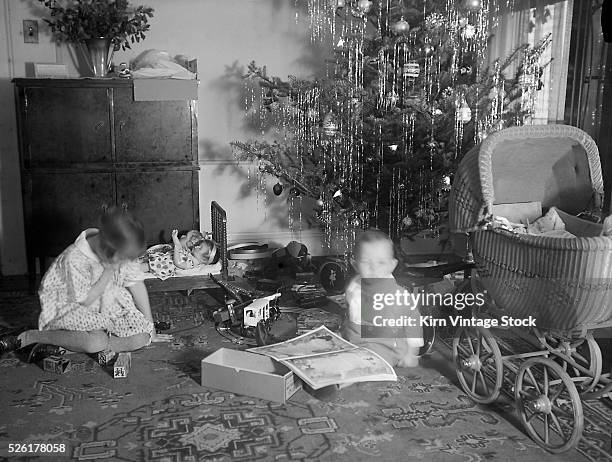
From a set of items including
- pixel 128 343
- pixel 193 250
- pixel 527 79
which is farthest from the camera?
pixel 527 79

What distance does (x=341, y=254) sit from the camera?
6059 mm

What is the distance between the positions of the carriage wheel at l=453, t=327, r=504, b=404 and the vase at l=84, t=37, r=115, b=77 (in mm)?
3367

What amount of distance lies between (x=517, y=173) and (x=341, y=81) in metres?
1.89

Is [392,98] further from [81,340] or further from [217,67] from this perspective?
[81,340]

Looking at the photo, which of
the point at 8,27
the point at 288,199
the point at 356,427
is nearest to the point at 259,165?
the point at 288,199

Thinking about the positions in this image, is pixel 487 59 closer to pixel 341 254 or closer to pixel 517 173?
pixel 341 254

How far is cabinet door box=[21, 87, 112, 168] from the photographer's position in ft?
15.7

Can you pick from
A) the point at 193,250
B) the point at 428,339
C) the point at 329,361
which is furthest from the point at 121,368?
the point at 428,339

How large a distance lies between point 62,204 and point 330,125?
2055mm

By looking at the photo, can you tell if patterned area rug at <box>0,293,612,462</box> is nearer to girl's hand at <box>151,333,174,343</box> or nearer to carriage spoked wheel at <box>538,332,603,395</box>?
carriage spoked wheel at <box>538,332,603,395</box>

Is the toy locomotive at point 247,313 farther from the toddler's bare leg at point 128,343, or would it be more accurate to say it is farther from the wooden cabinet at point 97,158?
the wooden cabinet at point 97,158

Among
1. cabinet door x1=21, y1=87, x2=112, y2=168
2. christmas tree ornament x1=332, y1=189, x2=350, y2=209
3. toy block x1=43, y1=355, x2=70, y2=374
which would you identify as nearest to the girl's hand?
toy block x1=43, y1=355, x2=70, y2=374

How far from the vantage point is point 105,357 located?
139 inches

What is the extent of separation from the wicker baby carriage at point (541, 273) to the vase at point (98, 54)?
3.12 metres
